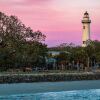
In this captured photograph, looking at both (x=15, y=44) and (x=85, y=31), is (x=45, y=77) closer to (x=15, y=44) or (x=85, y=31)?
(x=15, y=44)

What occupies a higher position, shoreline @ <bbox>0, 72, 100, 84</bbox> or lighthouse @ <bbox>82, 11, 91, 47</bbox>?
lighthouse @ <bbox>82, 11, 91, 47</bbox>

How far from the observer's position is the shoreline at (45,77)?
242 ft

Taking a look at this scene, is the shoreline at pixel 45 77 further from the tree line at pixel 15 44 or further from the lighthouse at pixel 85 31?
the lighthouse at pixel 85 31

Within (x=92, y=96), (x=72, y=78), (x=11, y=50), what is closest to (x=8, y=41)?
(x=11, y=50)

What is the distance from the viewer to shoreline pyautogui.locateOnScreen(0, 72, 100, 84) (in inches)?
2904

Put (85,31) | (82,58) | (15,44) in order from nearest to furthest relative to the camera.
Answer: (15,44), (82,58), (85,31)

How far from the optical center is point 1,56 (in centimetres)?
7944

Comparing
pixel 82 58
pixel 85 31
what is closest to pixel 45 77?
pixel 82 58

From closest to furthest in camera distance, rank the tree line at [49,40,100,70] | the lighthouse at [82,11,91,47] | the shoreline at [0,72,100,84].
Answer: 1. the shoreline at [0,72,100,84]
2. the tree line at [49,40,100,70]
3. the lighthouse at [82,11,91,47]

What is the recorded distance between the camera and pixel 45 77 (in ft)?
258

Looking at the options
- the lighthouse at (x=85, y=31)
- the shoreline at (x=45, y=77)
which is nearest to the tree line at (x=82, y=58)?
the lighthouse at (x=85, y=31)

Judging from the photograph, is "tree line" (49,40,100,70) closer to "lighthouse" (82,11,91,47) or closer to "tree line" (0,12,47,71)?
"lighthouse" (82,11,91,47)

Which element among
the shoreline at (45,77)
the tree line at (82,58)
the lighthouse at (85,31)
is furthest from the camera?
the lighthouse at (85,31)

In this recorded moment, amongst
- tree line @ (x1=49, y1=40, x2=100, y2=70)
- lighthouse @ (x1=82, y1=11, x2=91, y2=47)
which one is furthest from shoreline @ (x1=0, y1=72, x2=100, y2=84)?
lighthouse @ (x1=82, y1=11, x2=91, y2=47)
